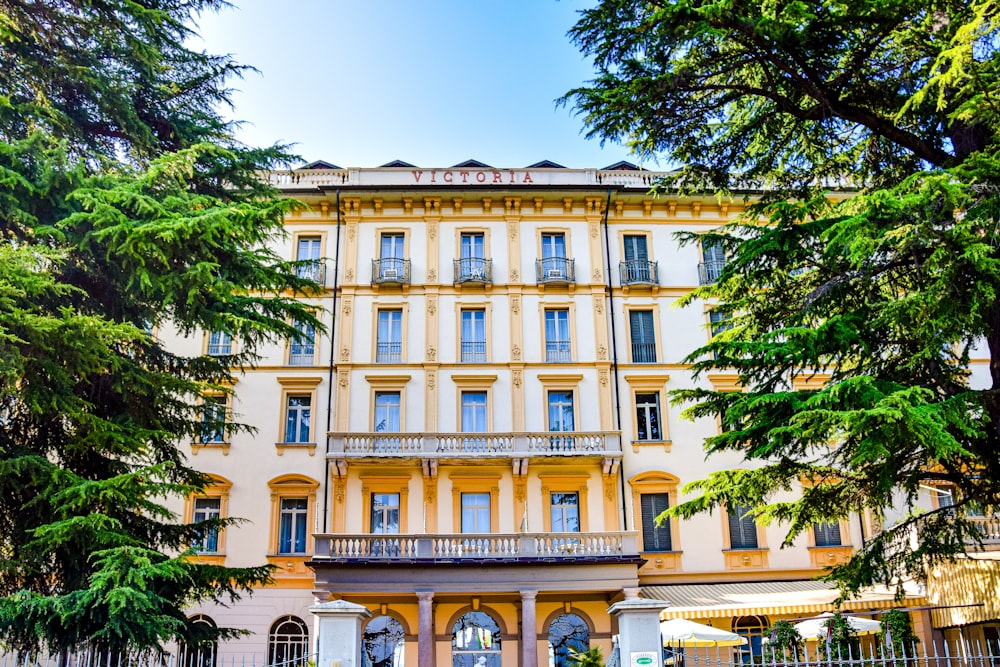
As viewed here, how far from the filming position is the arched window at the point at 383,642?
24562 millimetres

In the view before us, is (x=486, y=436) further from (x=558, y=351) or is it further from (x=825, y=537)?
(x=825, y=537)

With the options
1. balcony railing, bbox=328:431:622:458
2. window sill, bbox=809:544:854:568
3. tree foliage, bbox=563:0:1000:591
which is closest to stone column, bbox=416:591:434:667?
balcony railing, bbox=328:431:622:458

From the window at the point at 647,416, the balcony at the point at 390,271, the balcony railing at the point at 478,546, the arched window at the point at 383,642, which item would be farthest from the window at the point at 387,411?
the window at the point at 647,416

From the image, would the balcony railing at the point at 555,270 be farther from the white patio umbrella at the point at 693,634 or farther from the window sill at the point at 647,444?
the white patio umbrella at the point at 693,634

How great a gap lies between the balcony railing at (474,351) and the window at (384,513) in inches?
184

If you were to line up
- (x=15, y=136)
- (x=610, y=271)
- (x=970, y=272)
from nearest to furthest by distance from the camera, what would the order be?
(x=970, y=272)
(x=15, y=136)
(x=610, y=271)

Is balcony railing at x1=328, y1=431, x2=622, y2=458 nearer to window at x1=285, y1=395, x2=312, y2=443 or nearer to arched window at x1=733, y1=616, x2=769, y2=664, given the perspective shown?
window at x1=285, y1=395, x2=312, y2=443

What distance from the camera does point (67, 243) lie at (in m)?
11.7

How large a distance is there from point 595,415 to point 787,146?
44.0 feet

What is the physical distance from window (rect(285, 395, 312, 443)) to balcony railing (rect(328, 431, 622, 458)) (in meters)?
1.42

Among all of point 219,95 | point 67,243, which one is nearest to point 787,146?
point 219,95

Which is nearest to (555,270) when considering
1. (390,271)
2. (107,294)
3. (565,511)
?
(390,271)

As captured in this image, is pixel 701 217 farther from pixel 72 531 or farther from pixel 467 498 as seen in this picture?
pixel 72 531

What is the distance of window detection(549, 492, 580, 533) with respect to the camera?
25.6m
